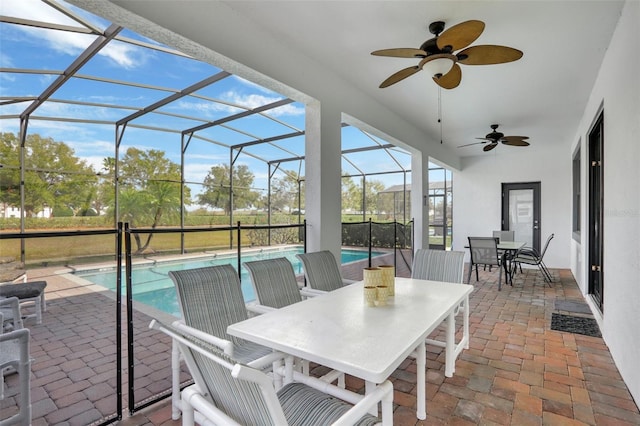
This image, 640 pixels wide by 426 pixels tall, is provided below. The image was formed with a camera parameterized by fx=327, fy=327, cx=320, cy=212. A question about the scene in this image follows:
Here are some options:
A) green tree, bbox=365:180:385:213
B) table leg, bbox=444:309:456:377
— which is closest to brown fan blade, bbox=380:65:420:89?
table leg, bbox=444:309:456:377

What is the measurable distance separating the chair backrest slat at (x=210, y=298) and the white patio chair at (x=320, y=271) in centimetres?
64

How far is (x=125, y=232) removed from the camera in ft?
6.73

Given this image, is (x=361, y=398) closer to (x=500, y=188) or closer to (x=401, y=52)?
(x=401, y=52)

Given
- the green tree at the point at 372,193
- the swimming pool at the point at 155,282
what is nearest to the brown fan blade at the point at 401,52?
the swimming pool at the point at 155,282

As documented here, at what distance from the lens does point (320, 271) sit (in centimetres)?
284

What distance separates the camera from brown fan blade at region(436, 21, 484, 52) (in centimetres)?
208

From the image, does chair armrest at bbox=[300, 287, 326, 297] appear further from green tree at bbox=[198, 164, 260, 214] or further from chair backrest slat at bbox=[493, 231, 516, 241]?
green tree at bbox=[198, 164, 260, 214]

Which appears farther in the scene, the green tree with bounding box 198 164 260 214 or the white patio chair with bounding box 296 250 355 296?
the green tree with bounding box 198 164 260 214

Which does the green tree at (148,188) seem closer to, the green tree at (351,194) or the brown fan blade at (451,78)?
the green tree at (351,194)

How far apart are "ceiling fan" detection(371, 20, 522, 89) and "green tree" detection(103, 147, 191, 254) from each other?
7.29 metres

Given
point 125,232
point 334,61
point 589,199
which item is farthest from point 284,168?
point 125,232

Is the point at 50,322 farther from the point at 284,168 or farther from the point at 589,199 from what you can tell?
the point at 284,168

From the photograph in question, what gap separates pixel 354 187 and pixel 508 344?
8.04 metres

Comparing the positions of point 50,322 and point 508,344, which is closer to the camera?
point 508,344
